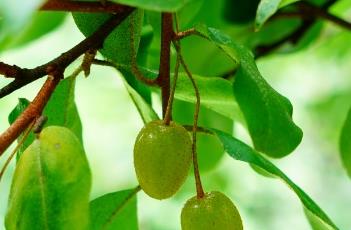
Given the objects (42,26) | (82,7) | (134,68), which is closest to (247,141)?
(42,26)

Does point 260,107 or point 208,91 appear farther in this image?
point 208,91

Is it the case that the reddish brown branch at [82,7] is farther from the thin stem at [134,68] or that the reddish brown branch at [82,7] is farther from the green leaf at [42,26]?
the green leaf at [42,26]

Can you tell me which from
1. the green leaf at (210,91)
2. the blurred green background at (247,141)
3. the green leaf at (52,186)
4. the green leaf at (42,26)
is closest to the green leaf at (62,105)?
the green leaf at (210,91)

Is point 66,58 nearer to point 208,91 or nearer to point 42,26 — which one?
point 208,91

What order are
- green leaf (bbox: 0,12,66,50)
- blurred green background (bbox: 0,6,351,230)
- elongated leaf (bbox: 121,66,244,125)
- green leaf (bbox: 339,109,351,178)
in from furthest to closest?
blurred green background (bbox: 0,6,351,230)
green leaf (bbox: 0,12,66,50)
green leaf (bbox: 339,109,351,178)
elongated leaf (bbox: 121,66,244,125)

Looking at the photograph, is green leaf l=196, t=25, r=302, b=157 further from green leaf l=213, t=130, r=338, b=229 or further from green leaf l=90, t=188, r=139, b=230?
green leaf l=90, t=188, r=139, b=230

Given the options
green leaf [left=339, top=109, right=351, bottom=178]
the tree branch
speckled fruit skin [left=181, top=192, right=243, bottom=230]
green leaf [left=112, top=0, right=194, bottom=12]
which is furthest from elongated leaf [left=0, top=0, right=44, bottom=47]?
the tree branch
